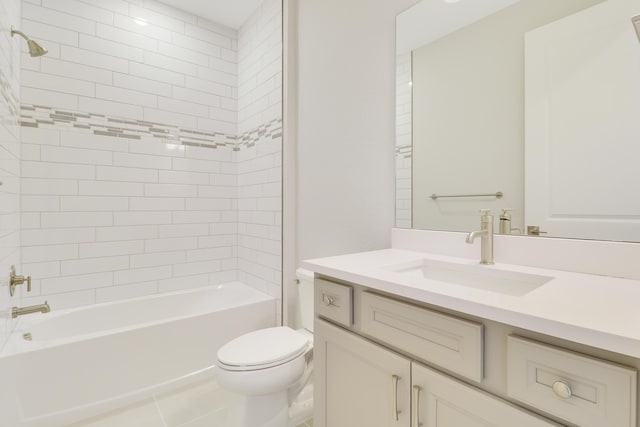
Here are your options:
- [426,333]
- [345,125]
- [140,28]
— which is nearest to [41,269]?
[140,28]

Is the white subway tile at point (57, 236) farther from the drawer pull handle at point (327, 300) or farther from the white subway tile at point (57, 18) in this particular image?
the drawer pull handle at point (327, 300)

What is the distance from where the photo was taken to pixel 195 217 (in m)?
2.63

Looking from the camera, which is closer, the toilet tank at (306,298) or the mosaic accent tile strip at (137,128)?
the toilet tank at (306,298)

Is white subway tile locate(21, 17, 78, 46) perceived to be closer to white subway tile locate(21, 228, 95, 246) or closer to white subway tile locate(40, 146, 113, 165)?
white subway tile locate(40, 146, 113, 165)

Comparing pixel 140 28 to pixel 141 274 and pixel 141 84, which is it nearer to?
pixel 141 84

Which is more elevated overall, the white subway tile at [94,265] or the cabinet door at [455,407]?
the white subway tile at [94,265]

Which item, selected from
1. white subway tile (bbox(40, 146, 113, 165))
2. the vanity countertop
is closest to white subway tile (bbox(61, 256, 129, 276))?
white subway tile (bbox(40, 146, 113, 165))

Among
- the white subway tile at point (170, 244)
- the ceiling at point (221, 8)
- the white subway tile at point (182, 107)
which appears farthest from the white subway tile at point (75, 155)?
the ceiling at point (221, 8)

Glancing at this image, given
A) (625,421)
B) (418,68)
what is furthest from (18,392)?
(418,68)

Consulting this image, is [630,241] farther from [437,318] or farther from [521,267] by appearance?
[437,318]

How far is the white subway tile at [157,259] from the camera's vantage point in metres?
2.37

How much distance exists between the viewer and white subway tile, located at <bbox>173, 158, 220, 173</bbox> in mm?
2551

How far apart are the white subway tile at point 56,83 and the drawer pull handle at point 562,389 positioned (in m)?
2.83

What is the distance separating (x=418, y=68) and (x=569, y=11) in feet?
1.89
